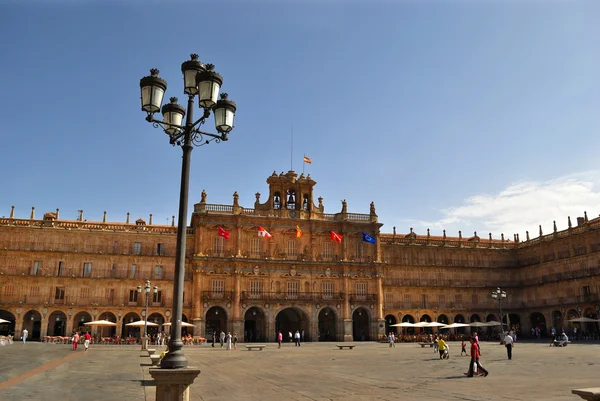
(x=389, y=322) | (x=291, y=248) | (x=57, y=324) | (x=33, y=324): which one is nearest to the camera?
(x=57, y=324)

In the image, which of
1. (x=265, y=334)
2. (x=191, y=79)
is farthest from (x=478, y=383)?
(x=265, y=334)

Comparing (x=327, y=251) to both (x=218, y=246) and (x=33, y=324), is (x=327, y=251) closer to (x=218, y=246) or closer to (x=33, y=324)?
(x=218, y=246)

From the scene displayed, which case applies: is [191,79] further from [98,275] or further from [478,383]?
[98,275]

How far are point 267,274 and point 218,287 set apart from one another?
5.19 meters

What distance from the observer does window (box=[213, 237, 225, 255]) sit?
174 ft

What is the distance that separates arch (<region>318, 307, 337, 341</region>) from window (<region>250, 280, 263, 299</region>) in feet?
26.1

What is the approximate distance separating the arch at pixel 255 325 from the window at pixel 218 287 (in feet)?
14.8

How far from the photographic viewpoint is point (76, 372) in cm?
1956

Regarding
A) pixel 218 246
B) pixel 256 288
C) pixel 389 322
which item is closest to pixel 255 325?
pixel 256 288

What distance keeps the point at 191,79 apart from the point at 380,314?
48.9m

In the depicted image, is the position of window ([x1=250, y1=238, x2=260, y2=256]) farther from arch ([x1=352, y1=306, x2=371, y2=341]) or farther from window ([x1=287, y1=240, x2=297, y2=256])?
arch ([x1=352, y1=306, x2=371, y2=341])

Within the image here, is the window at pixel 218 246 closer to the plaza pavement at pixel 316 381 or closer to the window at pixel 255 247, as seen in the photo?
the window at pixel 255 247

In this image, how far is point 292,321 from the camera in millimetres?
58281

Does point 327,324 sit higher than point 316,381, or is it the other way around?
point 327,324
